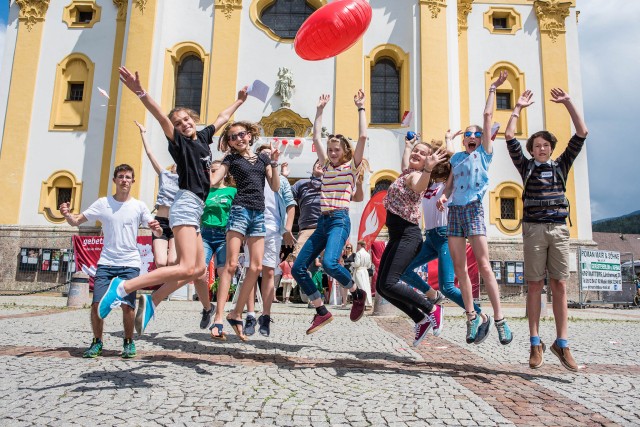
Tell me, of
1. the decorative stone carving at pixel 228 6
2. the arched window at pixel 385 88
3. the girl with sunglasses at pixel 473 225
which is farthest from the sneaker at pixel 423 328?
the decorative stone carving at pixel 228 6

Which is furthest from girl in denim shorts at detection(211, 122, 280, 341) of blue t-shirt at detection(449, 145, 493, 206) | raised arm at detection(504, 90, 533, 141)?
raised arm at detection(504, 90, 533, 141)

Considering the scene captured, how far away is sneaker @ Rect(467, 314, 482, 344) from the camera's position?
4062mm

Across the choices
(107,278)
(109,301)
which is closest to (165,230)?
(107,278)

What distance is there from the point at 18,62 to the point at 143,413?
75.4 feet

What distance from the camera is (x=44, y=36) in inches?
817

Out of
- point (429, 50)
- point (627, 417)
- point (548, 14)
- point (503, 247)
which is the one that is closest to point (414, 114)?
point (429, 50)

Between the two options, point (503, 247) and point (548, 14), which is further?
point (548, 14)

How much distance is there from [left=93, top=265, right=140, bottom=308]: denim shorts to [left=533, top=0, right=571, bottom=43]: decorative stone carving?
21434 millimetres

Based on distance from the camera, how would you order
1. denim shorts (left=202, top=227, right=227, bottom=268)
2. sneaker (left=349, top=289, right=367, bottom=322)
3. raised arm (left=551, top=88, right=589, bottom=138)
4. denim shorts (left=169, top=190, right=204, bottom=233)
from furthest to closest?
denim shorts (left=202, top=227, right=227, bottom=268), sneaker (left=349, top=289, right=367, bottom=322), raised arm (left=551, top=88, right=589, bottom=138), denim shorts (left=169, top=190, right=204, bottom=233)

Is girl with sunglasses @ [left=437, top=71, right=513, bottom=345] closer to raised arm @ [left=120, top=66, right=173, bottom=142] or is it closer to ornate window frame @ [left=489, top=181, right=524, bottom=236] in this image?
raised arm @ [left=120, top=66, right=173, bottom=142]

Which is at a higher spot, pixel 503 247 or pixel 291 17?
pixel 291 17

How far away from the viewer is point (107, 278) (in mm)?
4332

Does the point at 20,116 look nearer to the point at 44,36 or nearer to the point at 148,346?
the point at 44,36

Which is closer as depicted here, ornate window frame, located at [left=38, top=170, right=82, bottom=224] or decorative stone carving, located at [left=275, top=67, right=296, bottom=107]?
decorative stone carving, located at [left=275, top=67, right=296, bottom=107]
